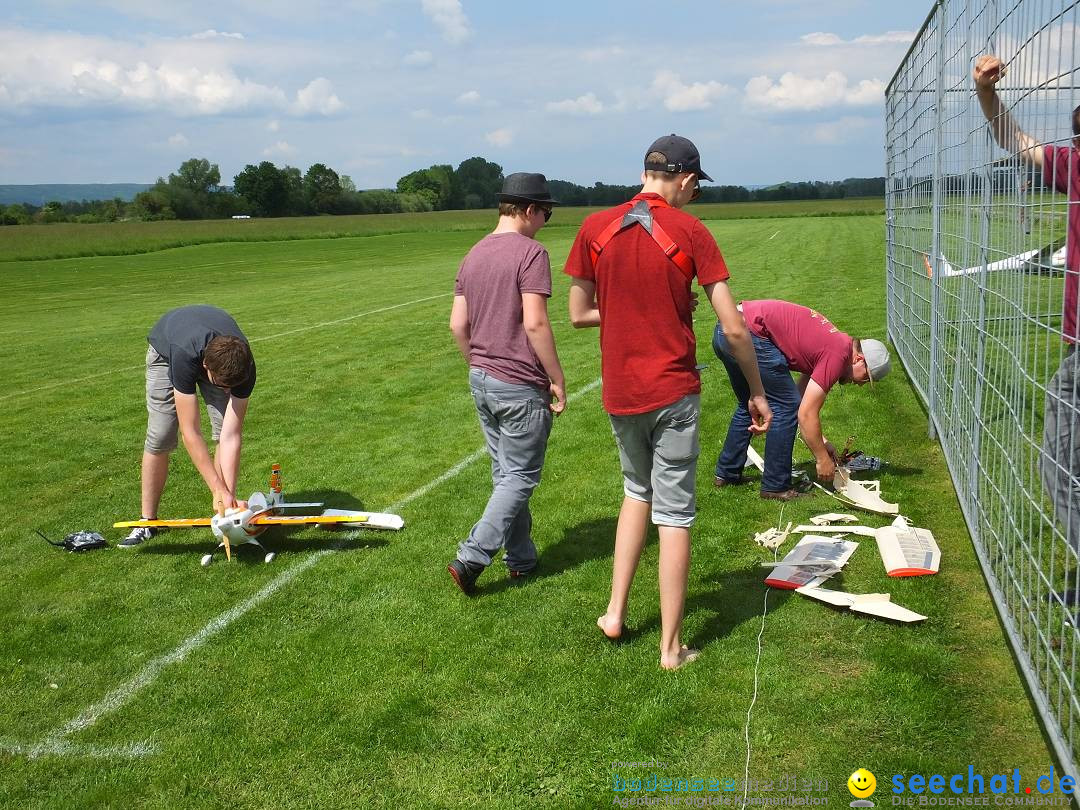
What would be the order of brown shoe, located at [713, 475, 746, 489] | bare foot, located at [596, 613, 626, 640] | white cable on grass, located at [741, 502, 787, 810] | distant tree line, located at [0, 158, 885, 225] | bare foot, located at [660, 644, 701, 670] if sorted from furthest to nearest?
distant tree line, located at [0, 158, 885, 225]
brown shoe, located at [713, 475, 746, 489]
bare foot, located at [596, 613, 626, 640]
bare foot, located at [660, 644, 701, 670]
white cable on grass, located at [741, 502, 787, 810]

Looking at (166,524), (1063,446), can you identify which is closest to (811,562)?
(1063,446)

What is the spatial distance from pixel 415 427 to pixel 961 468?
4676mm

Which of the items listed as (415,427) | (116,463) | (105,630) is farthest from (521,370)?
(116,463)

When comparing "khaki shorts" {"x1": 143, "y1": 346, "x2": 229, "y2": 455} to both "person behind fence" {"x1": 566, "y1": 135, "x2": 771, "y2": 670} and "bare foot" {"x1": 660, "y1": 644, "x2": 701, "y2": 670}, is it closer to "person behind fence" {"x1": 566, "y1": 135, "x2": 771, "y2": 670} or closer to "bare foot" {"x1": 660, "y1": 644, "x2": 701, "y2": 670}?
"person behind fence" {"x1": 566, "y1": 135, "x2": 771, "y2": 670}

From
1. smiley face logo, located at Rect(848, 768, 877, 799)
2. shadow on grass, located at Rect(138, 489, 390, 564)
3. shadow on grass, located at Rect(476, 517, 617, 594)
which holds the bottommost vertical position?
smiley face logo, located at Rect(848, 768, 877, 799)

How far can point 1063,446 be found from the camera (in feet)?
11.9

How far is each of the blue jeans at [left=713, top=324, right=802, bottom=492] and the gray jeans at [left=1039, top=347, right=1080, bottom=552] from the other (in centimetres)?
212

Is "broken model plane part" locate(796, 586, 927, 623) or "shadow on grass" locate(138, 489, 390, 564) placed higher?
"shadow on grass" locate(138, 489, 390, 564)

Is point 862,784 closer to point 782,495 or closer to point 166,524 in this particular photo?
point 782,495

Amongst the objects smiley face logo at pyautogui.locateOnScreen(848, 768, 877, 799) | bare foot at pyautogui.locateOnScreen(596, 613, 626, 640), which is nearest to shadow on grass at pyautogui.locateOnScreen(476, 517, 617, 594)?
bare foot at pyautogui.locateOnScreen(596, 613, 626, 640)

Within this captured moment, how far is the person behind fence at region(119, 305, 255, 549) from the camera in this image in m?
5.27

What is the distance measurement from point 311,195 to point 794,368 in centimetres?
10532

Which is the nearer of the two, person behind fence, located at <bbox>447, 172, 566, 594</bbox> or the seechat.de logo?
the seechat.de logo

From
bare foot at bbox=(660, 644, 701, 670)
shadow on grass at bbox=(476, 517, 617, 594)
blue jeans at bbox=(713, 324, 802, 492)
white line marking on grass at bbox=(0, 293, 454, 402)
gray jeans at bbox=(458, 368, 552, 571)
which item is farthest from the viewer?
white line marking on grass at bbox=(0, 293, 454, 402)
